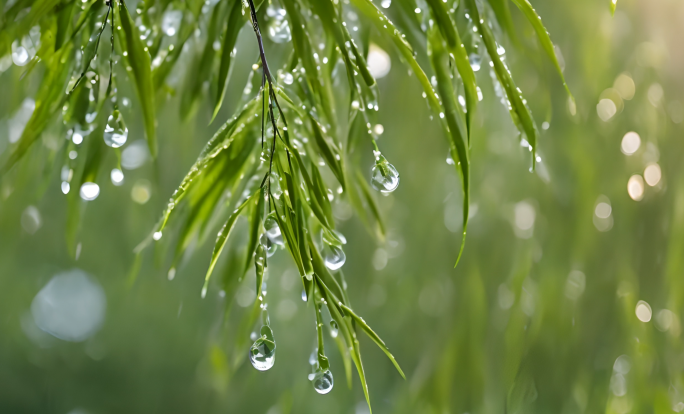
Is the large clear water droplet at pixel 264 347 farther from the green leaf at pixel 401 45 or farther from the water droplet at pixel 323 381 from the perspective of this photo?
the green leaf at pixel 401 45

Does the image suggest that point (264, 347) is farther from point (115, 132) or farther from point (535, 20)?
point (535, 20)

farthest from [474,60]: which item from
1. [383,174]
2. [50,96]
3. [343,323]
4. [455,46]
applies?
[50,96]

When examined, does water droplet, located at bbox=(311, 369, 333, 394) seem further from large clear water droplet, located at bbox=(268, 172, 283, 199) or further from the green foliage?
large clear water droplet, located at bbox=(268, 172, 283, 199)

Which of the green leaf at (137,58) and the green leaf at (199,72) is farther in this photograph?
the green leaf at (199,72)

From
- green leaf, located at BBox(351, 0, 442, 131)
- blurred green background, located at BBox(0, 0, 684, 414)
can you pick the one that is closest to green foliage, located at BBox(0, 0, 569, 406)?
green leaf, located at BBox(351, 0, 442, 131)

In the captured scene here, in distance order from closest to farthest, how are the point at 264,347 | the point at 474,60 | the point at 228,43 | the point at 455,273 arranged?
the point at 264,347 → the point at 228,43 → the point at 474,60 → the point at 455,273

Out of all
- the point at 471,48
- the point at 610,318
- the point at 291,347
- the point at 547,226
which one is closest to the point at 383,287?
the point at 291,347

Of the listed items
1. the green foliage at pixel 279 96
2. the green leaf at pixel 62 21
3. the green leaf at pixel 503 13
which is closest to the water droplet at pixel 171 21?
the green foliage at pixel 279 96
